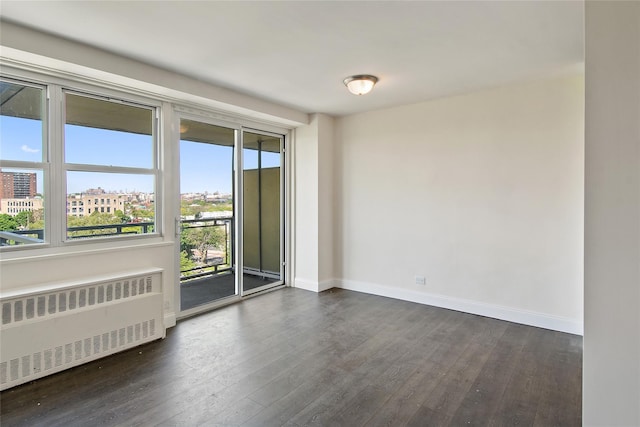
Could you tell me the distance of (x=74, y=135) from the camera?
117 inches

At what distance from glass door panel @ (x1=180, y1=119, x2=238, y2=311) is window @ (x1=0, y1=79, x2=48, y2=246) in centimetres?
128

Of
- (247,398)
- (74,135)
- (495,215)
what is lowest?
(247,398)

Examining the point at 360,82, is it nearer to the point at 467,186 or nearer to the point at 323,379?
the point at 467,186

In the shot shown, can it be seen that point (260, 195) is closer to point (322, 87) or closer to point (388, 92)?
point (322, 87)

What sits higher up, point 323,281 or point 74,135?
point 74,135

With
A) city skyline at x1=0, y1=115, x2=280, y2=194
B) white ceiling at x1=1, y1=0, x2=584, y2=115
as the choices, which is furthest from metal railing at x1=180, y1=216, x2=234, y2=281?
white ceiling at x1=1, y1=0, x2=584, y2=115

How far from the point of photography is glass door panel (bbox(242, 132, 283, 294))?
4762 mm

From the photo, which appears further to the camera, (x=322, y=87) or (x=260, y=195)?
(x=260, y=195)

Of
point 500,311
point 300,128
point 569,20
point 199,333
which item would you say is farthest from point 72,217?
point 500,311

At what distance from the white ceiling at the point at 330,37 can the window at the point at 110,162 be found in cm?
68

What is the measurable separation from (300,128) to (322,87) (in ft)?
4.59

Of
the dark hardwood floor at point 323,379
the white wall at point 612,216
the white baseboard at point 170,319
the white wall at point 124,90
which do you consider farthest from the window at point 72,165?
the white wall at point 612,216

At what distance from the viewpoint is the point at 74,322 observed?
104 inches

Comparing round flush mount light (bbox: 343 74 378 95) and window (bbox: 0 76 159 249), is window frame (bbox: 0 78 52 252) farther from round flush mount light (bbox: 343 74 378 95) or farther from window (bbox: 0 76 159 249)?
round flush mount light (bbox: 343 74 378 95)
